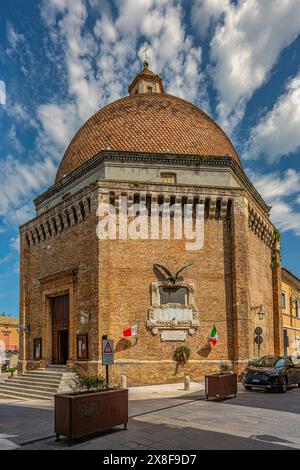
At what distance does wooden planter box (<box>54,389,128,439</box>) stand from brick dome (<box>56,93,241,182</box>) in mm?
15359

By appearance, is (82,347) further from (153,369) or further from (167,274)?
(167,274)

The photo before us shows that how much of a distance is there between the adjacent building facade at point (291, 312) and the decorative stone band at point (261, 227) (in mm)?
8226

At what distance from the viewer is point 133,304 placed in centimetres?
1977

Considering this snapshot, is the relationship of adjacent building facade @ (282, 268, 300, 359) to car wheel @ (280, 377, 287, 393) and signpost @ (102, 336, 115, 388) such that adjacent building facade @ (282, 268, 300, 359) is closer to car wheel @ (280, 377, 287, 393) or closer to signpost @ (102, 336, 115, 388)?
car wheel @ (280, 377, 287, 393)

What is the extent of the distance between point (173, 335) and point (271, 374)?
456cm

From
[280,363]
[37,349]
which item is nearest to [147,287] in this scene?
[280,363]

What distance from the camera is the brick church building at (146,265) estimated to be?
64.2 feet

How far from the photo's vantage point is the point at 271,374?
1755 centimetres

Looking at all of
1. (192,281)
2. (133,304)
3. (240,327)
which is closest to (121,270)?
(133,304)

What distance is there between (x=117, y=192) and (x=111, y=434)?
12440 millimetres

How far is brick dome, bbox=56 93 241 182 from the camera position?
78.4 ft

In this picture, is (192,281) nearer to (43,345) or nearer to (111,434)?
(43,345)

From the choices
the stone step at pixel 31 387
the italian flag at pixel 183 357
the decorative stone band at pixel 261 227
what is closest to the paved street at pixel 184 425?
the stone step at pixel 31 387

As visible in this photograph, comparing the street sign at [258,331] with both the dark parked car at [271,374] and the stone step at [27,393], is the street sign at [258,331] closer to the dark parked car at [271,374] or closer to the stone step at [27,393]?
the dark parked car at [271,374]
